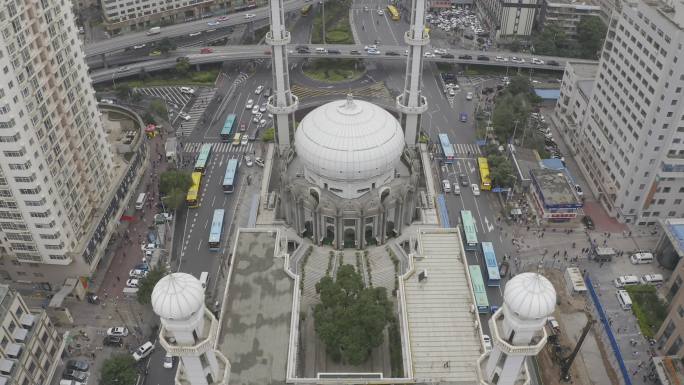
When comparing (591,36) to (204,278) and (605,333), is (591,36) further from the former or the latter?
(204,278)

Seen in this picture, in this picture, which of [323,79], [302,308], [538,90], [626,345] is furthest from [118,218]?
[538,90]

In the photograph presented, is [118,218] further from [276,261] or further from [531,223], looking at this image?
[531,223]

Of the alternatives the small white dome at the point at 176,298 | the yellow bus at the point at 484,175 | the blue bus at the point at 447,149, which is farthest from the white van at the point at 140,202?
the yellow bus at the point at 484,175

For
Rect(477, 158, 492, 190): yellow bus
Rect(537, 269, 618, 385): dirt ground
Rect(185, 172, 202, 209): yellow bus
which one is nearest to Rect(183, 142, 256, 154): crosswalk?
Rect(185, 172, 202, 209): yellow bus

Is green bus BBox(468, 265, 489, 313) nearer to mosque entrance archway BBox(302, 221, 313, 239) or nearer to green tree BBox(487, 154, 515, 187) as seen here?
green tree BBox(487, 154, 515, 187)

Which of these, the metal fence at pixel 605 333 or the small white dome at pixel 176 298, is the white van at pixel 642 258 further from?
the small white dome at pixel 176 298

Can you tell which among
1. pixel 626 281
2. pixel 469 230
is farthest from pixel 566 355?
pixel 469 230
